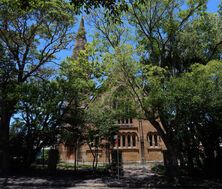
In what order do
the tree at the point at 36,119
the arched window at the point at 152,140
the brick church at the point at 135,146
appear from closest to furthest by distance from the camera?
the tree at the point at 36,119
the brick church at the point at 135,146
the arched window at the point at 152,140

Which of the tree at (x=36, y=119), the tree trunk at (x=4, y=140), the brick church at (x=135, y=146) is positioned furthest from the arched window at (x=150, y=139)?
the tree trunk at (x=4, y=140)

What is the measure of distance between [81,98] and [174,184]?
953 centimetres

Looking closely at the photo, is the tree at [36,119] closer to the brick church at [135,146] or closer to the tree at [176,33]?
the tree at [176,33]

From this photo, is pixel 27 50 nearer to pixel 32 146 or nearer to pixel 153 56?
pixel 32 146

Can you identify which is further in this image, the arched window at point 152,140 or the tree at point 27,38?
the arched window at point 152,140

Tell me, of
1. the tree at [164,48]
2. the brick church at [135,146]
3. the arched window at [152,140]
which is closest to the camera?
the tree at [164,48]

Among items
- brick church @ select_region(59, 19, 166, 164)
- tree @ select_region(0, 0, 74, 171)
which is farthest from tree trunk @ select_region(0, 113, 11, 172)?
brick church @ select_region(59, 19, 166, 164)

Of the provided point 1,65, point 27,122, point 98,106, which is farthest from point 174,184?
point 1,65

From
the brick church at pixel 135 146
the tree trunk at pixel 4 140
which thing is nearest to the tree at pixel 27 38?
the tree trunk at pixel 4 140

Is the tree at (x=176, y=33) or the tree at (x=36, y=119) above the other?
the tree at (x=176, y=33)

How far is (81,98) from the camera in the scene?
21.2 meters

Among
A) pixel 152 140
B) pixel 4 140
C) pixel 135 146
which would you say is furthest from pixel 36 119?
pixel 152 140

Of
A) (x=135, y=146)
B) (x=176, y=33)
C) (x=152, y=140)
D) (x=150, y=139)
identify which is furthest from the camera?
(x=150, y=139)

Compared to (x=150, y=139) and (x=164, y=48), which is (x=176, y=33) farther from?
(x=150, y=139)
